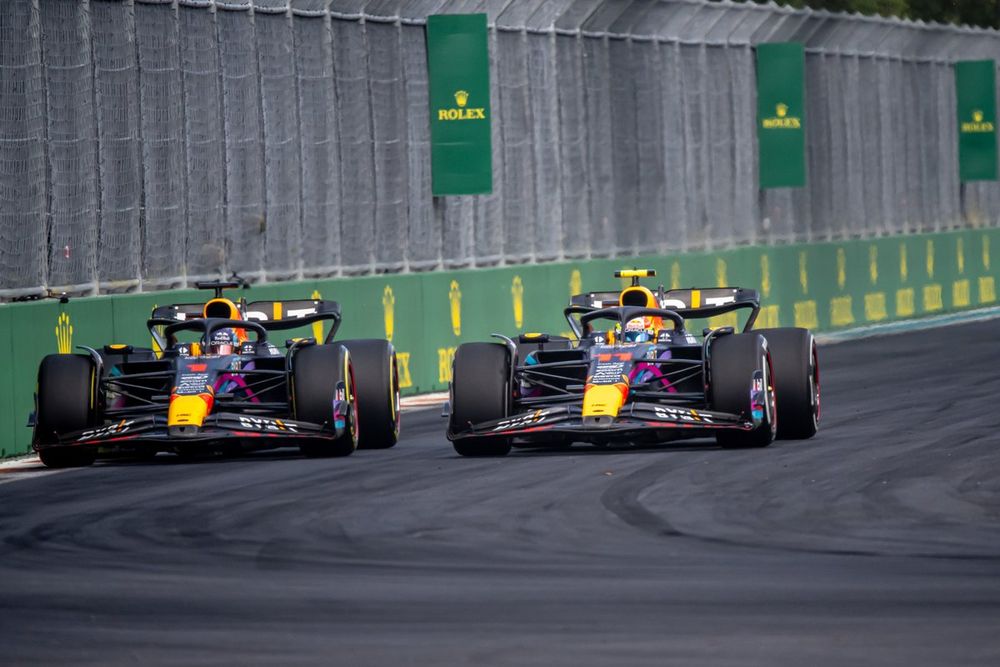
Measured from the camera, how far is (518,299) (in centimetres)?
2566

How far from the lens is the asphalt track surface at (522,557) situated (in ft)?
28.2

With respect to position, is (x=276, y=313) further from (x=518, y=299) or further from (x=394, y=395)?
(x=518, y=299)

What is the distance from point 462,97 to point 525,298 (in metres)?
2.27

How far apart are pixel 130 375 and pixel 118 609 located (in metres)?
6.46

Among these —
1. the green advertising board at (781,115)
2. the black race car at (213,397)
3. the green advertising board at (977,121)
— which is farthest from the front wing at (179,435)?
the green advertising board at (977,121)

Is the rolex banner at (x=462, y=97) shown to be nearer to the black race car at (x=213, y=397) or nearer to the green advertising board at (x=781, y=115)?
the black race car at (x=213, y=397)

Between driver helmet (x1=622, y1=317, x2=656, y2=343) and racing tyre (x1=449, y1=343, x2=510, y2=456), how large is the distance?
0.95m

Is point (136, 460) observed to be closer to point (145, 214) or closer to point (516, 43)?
point (145, 214)

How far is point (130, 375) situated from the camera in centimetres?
1590

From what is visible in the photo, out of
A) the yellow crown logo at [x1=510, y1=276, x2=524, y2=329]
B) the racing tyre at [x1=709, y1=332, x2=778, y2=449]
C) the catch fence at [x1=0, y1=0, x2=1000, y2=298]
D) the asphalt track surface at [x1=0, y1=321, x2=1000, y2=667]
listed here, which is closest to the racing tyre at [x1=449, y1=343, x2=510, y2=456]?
the asphalt track surface at [x1=0, y1=321, x2=1000, y2=667]

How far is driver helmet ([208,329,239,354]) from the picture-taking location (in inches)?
643

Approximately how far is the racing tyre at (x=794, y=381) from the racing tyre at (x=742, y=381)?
573mm

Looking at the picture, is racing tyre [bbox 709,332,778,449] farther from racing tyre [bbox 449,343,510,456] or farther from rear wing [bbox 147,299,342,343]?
rear wing [bbox 147,299,342,343]

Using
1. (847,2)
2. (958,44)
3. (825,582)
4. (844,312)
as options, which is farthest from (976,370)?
(847,2)
